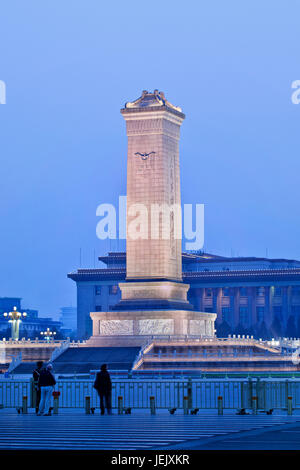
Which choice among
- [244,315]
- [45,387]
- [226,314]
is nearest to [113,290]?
[226,314]

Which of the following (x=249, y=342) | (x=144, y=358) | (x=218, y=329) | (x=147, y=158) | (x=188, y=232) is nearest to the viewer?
(x=144, y=358)

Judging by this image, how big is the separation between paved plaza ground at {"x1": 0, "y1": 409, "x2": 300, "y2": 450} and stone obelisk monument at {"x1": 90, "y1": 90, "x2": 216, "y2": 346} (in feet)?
160

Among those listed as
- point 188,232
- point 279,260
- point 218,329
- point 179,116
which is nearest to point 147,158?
point 179,116

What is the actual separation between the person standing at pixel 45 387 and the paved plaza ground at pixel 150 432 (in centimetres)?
44

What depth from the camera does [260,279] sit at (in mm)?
121250

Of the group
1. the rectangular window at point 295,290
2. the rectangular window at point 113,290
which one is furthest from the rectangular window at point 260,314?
the rectangular window at point 113,290

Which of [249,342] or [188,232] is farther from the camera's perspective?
[188,232]

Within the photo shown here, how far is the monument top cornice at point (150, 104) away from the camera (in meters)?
78.4

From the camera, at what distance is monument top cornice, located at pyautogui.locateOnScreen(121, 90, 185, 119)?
78438mm

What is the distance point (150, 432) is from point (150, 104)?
59.4 metres

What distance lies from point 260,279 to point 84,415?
93987mm

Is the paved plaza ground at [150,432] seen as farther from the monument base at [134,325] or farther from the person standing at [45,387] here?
the monument base at [134,325]
